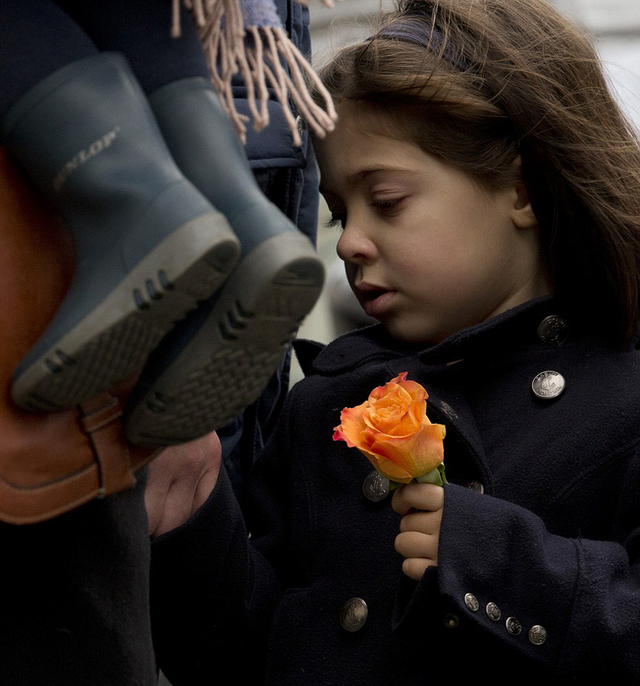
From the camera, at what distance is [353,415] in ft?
4.16

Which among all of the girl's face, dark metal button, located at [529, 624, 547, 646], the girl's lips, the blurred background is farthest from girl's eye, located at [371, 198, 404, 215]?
the blurred background

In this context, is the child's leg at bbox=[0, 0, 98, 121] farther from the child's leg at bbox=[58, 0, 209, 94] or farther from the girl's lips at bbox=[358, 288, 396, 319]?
the girl's lips at bbox=[358, 288, 396, 319]

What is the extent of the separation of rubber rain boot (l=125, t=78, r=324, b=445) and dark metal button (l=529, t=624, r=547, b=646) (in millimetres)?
539

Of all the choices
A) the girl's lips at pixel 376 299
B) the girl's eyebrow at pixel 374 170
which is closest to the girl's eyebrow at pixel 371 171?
the girl's eyebrow at pixel 374 170

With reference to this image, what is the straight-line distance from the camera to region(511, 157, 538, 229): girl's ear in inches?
64.2

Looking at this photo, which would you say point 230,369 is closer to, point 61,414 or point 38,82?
point 61,414

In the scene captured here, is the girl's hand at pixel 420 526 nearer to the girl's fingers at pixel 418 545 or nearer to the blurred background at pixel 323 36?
the girl's fingers at pixel 418 545

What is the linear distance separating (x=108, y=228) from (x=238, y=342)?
0.15m

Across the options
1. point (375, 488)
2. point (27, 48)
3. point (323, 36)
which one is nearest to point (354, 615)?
point (375, 488)

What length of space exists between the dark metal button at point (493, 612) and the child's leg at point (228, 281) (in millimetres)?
485

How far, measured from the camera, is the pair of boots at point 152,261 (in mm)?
896

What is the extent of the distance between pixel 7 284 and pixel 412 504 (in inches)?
23.6

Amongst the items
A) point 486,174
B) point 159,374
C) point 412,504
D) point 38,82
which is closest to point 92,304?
point 159,374

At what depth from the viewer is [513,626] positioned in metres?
1.31
